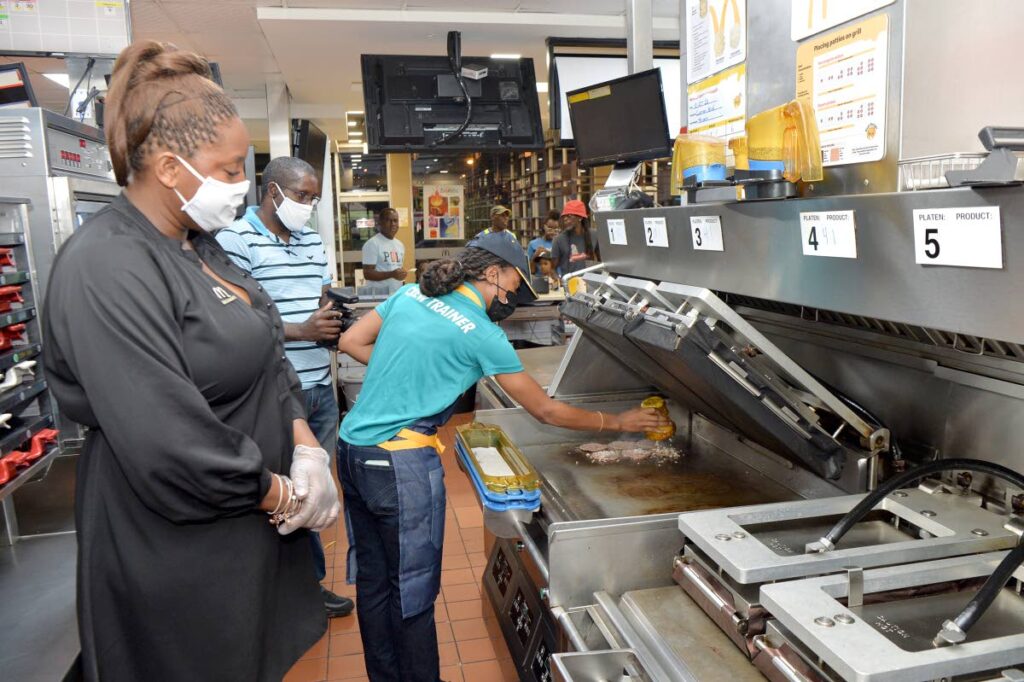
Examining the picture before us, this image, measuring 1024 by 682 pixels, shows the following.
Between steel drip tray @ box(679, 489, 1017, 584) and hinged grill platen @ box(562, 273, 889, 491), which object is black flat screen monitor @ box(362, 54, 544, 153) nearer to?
hinged grill platen @ box(562, 273, 889, 491)

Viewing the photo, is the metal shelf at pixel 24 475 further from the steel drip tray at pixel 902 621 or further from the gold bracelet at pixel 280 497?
the steel drip tray at pixel 902 621

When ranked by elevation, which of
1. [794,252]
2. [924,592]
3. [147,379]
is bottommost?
[924,592]

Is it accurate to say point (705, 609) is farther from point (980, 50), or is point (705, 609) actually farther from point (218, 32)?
point (218, 32)

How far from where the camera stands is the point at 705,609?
4.37ft

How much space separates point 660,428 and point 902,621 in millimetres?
1235

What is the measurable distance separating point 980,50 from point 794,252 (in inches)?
17.3

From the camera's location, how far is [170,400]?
46.0 inches

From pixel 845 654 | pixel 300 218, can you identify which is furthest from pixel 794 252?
pixel 300 218

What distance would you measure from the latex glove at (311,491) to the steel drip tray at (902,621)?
0.85m

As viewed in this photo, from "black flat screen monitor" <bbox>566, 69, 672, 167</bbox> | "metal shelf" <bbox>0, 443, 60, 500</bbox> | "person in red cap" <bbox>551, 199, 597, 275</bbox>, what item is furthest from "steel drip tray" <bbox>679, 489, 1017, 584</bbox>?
"person in red cap" <bbox>551, 199, 597, 275</bbox>

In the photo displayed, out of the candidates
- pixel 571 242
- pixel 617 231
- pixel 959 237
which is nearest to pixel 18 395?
pixel 617 231

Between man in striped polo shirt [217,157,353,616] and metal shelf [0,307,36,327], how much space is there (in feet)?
2.37

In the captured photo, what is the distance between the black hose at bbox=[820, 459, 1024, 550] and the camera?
1.20 m

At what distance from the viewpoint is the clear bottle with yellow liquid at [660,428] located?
2311 mm
